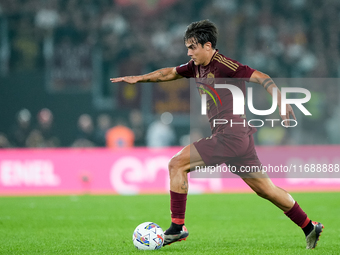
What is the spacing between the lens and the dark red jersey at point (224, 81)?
17.2ft

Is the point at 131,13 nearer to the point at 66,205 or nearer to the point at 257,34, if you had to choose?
the point at 257,34

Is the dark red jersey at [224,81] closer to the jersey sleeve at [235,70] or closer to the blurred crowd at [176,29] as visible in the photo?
the jersey sleeve at [235,70]

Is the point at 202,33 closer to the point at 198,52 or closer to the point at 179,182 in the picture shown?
the point at 198,52

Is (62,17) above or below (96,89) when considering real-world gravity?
above

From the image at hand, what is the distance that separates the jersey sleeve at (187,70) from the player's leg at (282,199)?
3.88ft

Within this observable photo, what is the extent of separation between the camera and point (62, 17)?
16656 mm

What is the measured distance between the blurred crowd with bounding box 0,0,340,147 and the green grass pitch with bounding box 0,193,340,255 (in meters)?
3.45

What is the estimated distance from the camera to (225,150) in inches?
209

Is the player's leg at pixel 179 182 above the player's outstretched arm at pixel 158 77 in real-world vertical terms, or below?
below

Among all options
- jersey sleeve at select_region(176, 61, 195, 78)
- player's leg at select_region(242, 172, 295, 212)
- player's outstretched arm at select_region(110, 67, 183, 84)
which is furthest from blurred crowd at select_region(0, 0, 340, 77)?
player's leg at select_region(242, 172, 295, 212)

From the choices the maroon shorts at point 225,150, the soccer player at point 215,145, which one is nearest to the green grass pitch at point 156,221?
the soccer player at point 215,145

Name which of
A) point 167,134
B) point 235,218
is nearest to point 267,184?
point 235,218

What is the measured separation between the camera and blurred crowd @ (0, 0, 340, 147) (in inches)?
607

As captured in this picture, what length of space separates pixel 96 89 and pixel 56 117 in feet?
4.70
